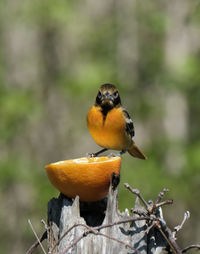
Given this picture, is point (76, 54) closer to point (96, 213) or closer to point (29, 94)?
point (29, 94)

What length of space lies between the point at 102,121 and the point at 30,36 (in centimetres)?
897

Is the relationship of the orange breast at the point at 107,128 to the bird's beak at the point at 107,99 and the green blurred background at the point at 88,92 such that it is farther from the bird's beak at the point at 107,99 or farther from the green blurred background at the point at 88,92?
the green blurred background at the point at 88,92

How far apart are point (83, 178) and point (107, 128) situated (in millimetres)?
975

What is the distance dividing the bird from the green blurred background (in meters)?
4.73

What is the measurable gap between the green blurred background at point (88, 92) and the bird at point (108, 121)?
473cm

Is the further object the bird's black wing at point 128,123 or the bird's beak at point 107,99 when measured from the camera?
the bird's black wing at point 128,123

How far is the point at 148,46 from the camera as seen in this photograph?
11938mm

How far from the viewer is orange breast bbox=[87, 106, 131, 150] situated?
335cm

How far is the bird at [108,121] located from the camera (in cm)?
336

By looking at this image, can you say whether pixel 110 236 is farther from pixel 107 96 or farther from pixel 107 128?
pixel 107 96

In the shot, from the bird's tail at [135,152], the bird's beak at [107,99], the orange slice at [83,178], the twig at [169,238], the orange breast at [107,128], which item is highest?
the bird's beak at [107,99]

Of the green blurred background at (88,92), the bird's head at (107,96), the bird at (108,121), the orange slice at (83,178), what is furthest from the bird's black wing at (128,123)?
the green blurred background at (88,92)

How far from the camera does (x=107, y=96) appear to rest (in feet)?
11.2

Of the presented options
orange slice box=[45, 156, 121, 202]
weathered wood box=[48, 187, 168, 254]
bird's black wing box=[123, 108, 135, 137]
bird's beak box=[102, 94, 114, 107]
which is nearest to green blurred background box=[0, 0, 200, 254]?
bird's black wing box=[123, 108, 135, 137]
